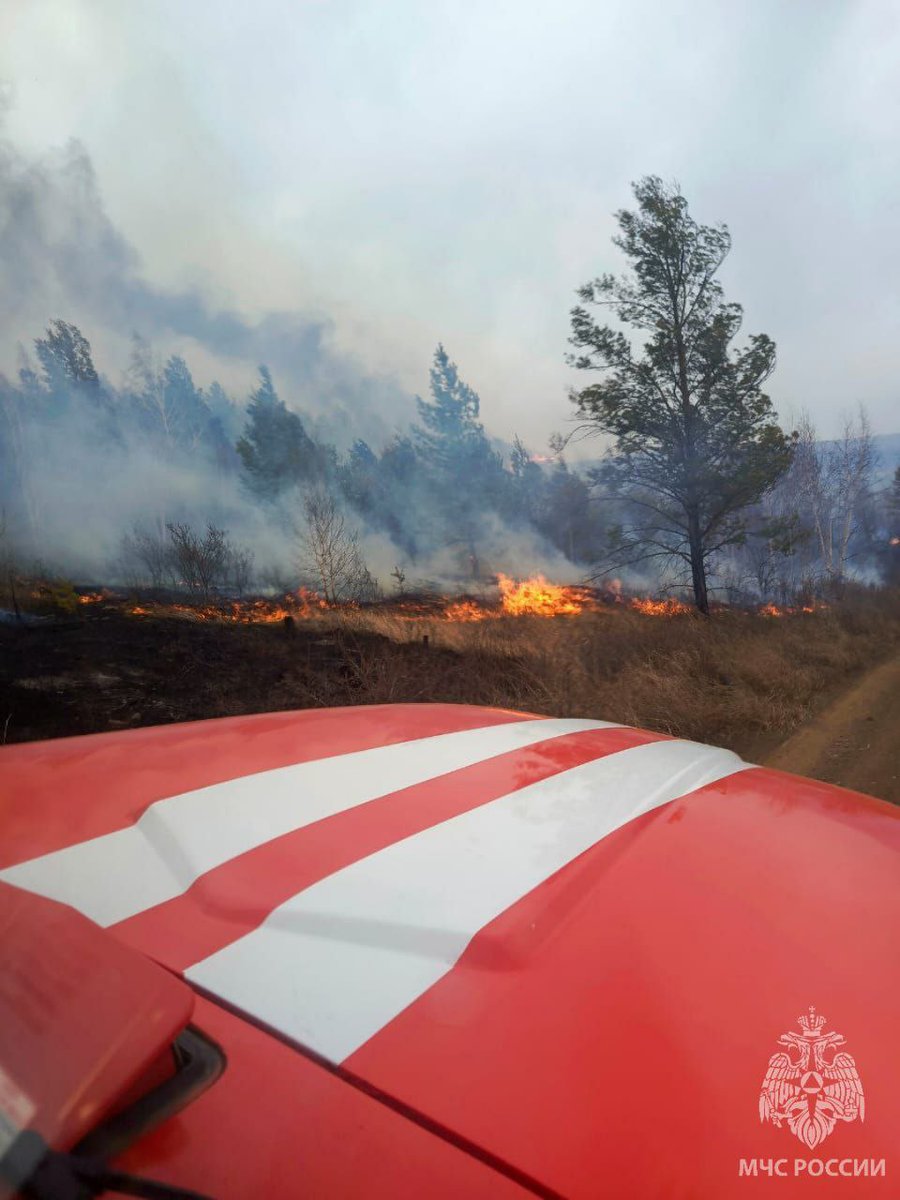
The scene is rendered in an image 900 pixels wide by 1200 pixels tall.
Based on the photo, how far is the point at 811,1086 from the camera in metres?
0.67

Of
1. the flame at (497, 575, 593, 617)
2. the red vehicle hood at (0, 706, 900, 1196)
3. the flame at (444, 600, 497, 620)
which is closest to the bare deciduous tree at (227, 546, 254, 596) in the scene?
the flame at (444, 600, 497, 620)

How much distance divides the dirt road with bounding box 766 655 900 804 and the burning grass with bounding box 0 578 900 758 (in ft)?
0.68

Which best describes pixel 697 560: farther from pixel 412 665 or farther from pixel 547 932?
pixel 547 932

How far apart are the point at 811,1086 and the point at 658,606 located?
45.9ft

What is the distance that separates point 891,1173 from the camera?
1.93 ft

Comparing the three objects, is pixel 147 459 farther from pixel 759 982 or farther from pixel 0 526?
pixel 759 982

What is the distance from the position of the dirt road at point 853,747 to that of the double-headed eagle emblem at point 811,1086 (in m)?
4.16

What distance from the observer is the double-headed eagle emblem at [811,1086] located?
0.63 metres

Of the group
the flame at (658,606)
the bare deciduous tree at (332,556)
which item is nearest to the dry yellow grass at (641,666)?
the bare deciduous tree at (332,556)

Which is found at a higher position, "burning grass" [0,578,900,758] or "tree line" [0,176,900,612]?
"tree line" [0,176,900,612]

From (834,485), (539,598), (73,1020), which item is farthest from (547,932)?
(834,485)

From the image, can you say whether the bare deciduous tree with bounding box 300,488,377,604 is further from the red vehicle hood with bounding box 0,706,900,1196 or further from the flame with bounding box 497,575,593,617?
the red vehicle hood with bounding box 0,706,900,1196

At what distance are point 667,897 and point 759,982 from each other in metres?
0.18

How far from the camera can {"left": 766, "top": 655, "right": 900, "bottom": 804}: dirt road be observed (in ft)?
14.2
